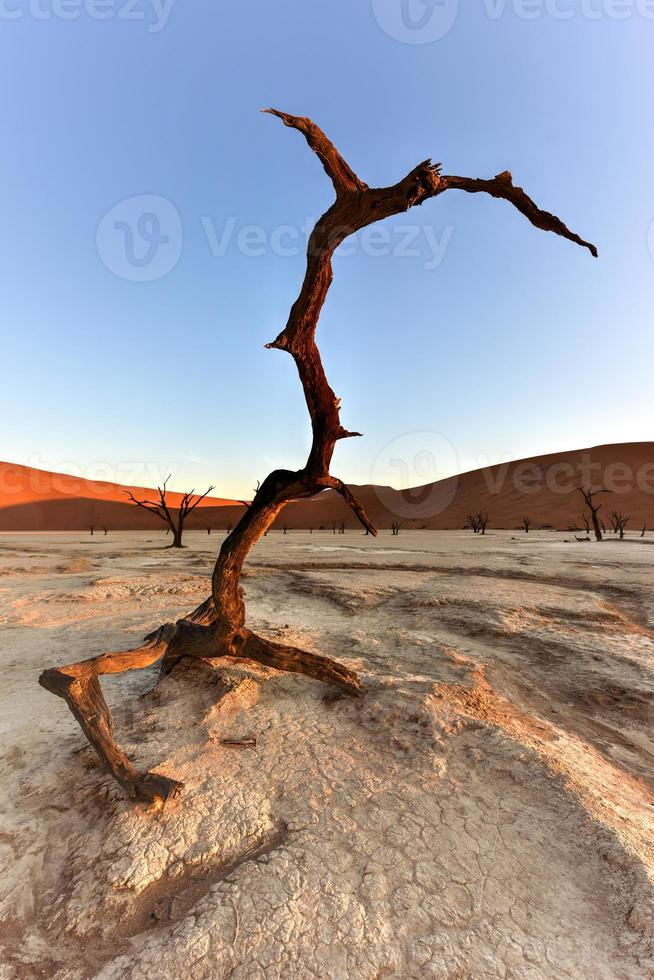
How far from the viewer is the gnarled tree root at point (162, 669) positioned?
2141mm

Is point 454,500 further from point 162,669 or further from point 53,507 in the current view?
point 162,669

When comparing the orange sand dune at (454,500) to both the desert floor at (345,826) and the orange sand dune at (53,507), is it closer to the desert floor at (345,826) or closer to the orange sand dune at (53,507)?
the orange sand dune at (53,507)

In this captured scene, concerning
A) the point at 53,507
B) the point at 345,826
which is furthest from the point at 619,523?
the point at 53,507

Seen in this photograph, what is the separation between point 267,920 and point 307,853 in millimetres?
316

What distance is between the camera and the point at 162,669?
3678 millimetres

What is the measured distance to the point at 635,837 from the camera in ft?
6.41

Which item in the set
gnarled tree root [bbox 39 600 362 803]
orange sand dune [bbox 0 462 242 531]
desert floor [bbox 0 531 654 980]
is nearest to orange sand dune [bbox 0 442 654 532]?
orange sand dune [bbox 0 462 242 531]

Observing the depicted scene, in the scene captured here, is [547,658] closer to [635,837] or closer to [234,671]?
[635,837]

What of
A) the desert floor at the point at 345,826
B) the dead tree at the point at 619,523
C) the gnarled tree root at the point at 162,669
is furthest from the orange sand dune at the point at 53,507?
the desert floor at the point at 345,826

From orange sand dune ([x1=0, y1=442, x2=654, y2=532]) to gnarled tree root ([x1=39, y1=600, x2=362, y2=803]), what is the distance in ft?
145

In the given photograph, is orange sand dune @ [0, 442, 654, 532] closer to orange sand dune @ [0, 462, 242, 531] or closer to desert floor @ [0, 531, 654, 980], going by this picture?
orange sand dune @ [0, 462, 242, 531]

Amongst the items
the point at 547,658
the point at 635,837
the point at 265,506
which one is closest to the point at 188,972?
the point at 635,837

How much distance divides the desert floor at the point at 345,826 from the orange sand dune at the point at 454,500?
43785 millimetres

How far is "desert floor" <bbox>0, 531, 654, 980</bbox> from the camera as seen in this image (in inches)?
57.8
